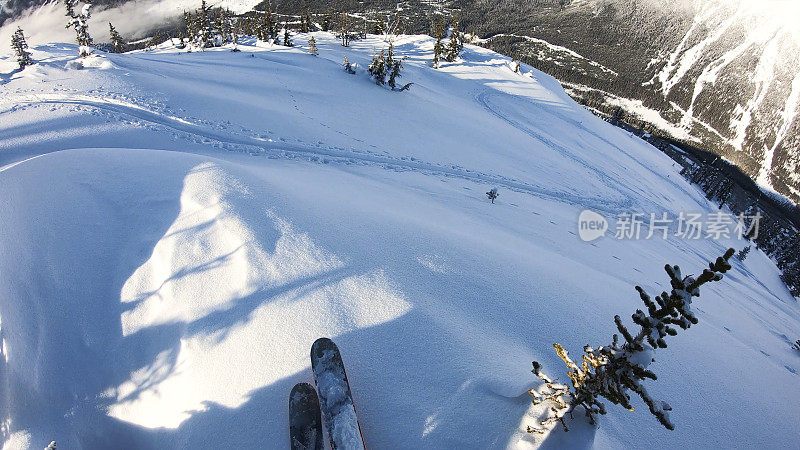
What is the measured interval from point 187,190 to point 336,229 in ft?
12.4

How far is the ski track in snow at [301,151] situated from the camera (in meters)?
13.9

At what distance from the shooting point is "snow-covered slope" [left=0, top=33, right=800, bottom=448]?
4727 mm

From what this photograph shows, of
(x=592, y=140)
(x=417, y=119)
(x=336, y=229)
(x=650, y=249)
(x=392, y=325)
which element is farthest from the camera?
(x=592, y=140)

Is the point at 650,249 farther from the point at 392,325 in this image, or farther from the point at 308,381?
the point at 308,381

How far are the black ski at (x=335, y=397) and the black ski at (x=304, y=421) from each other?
139mm

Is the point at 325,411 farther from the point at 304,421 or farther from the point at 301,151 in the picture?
the point at 301,151

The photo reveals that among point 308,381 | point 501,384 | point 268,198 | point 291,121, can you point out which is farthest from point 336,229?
point 291,121

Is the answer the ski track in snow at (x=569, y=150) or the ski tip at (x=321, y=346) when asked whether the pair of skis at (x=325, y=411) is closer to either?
the ski tip at (x=321, y=346)

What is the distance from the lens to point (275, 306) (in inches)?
220

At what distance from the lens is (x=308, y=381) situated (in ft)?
15.8

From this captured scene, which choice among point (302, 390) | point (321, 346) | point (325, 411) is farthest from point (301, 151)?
point (325, 411)

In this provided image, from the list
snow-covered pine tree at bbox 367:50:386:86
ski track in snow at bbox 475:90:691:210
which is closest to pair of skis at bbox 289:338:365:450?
ski track in snow at bbox 475:90:691:210

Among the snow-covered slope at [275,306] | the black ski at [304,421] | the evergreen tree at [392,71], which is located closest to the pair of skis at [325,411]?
the black ski at [304,421]

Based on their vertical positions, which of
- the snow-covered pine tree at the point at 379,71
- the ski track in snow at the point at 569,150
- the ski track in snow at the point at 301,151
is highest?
the snow-covered pine tree at the point at 379,71
